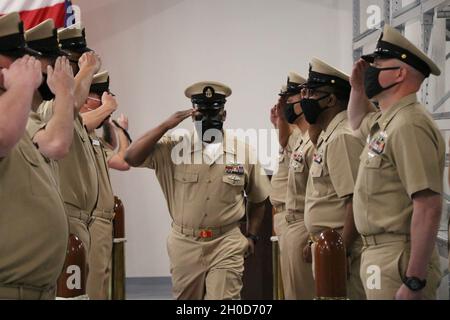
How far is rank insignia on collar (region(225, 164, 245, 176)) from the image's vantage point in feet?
14.0

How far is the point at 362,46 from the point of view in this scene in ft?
24.1

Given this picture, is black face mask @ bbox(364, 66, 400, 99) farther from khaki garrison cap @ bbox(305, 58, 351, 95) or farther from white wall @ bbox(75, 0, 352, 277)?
white wall @ bbox(75, 0, 352, 277)

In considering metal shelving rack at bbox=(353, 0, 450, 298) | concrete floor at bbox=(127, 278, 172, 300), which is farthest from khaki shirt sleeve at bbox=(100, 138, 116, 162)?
metal shelving rack at bbox=(353, 0, 450, 298)

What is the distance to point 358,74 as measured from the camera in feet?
11.6

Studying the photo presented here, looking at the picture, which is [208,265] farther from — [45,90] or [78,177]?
[45,90]

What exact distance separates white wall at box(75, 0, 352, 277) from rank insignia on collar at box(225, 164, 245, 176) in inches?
139

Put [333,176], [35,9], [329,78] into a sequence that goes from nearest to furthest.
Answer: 1. [333,176]
2. [329,78]
3. [35,9]

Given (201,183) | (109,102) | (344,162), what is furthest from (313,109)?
(109,102)

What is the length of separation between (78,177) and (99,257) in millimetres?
1082

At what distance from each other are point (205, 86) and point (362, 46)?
337 cm

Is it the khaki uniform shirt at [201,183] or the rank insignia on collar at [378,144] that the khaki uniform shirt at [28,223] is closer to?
the rank insignia on collar at [378,144]

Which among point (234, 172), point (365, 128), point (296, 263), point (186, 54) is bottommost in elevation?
point (296, 263)

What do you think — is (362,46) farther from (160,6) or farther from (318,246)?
(318,246)

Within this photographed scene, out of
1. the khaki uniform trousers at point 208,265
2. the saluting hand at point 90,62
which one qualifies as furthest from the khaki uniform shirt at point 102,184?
the saluting hand at point 90,62
